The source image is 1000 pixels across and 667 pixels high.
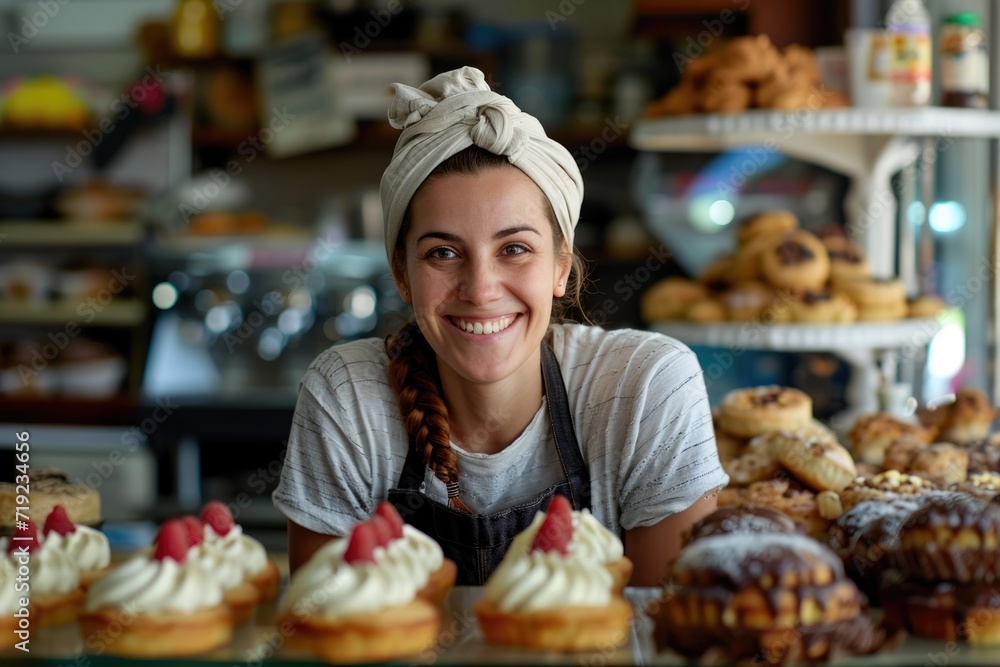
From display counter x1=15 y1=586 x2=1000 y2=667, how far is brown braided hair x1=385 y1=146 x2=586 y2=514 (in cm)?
79

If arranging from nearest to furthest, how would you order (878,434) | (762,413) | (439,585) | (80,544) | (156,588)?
1. (156,588)
2. (439,585)
3. (80,544)
4. (762,413)
5. (878,434)

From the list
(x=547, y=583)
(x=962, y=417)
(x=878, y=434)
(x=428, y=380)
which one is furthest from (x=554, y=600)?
(x=962, y=417)

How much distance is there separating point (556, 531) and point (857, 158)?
8.09 feet

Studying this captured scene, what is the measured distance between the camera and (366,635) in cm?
105

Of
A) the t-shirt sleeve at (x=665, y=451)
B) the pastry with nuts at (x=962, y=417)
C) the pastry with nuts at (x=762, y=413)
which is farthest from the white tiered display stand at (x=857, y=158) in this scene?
the t-shirt sleeve at (x=665, y=451)

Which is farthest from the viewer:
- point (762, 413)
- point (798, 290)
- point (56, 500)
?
point (798, 290)

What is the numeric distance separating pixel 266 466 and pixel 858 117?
3.27 metres

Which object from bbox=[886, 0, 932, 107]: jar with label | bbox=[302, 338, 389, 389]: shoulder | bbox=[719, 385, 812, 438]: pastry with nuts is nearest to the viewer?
bbox=[302, 338, 389, 389]: shoulder

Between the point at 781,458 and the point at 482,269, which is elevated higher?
the point at 482,269

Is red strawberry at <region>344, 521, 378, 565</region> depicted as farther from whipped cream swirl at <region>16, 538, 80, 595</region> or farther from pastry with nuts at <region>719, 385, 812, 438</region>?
pastry with nuts at <region>719, 385, 812, 438</region>

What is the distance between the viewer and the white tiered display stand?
2.86 meters

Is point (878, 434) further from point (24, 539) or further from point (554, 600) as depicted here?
point (24, 539)

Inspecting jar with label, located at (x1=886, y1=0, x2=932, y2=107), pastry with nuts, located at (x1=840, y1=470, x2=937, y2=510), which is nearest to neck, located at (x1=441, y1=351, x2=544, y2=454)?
pastry with nuts, located at (x1=840, y1=470, x2=937, y2=510)

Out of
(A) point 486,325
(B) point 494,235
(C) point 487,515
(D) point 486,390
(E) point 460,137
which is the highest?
(E) point 460,137
